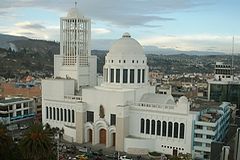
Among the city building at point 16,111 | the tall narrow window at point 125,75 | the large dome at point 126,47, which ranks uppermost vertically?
the large dome at point 126,47

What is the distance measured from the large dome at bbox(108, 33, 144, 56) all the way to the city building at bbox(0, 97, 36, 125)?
23.4m

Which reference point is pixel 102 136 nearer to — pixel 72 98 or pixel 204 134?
pixel 72 98

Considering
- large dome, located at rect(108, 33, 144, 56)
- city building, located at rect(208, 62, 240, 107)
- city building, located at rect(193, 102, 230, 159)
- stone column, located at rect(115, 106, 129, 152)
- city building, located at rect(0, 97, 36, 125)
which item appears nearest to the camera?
city building, located at rect(193, 102, 230, 159)

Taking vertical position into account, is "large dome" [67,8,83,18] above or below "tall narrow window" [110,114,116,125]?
above

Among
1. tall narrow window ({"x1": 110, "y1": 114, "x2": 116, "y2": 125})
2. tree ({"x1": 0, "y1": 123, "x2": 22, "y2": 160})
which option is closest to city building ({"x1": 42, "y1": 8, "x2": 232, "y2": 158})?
tall narrow window ({"x1": 110, "y1": 114, "x2": 116, "y2": 125})

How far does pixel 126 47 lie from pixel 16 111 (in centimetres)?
2738

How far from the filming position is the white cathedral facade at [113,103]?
5441cm

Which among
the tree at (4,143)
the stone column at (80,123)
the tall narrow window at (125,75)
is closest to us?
the tree at (4,143)

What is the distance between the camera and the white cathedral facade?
5441cm

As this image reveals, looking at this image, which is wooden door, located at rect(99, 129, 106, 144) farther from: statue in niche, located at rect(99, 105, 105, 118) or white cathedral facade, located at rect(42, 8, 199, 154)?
statue in niche, located at rect(99, 105, 105, 118)

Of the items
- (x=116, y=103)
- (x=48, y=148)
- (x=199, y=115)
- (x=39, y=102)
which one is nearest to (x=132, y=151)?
(x=116, y=103)

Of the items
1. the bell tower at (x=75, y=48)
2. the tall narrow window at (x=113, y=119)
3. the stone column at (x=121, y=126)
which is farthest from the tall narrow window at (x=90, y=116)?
the bell tower at (x=75, y=48)

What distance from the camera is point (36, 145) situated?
38.6 meters

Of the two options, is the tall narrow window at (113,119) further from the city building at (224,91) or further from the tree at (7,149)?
the city building at (224,91)
